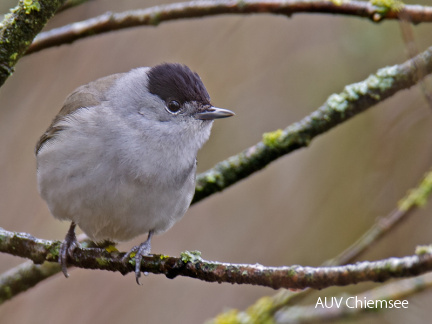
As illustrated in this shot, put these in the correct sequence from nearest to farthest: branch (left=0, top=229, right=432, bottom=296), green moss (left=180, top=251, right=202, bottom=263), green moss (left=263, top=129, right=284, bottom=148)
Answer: branch (left=0, top=229, right=432, bottom=296), green moss (left=180, top=251, right=202, bottom=263), green moss (left=263, top=129, right=284, bottom=148)

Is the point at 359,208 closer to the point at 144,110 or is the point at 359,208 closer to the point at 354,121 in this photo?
the point at 354,121

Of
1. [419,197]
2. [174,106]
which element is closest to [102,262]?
[174,106]

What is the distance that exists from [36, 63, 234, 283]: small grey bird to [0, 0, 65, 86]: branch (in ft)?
3.17

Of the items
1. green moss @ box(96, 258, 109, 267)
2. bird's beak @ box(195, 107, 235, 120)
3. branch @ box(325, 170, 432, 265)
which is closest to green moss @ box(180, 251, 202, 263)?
green moss @ box(96, 258, 109, 267)

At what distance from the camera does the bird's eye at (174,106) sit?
387cm

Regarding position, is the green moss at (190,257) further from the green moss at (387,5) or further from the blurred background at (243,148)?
the blurred background at (243,148)

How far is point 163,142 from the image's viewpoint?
3691mm

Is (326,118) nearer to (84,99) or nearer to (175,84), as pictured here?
(175,84)

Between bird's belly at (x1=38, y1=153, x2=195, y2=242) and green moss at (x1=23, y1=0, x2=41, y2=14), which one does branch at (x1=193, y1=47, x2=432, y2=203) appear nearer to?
bird's belly at (x1=38, y1=153, x2=195, y2=242)

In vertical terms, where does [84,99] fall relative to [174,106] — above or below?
above

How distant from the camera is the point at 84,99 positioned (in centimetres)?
397

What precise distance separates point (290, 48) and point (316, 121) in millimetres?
3002

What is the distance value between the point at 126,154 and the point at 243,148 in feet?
9.64

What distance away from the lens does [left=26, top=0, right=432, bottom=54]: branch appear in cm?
336
